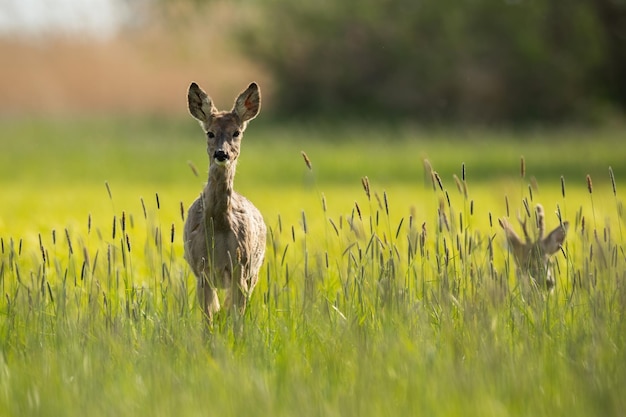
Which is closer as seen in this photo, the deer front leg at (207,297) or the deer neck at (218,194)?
the deer front leg at (207,297)

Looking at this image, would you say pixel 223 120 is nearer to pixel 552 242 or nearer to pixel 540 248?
pixel 540 248

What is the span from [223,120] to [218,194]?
1.62 feet

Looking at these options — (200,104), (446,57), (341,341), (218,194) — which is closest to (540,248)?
(341,341)

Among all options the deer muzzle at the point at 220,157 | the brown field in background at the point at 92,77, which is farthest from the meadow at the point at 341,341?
the brown field in background at the point at 92,77

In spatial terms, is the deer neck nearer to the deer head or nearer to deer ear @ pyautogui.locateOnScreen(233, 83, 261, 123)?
the deer head

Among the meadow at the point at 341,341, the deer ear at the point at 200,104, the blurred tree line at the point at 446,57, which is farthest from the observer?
the blurred tree line at the point at 446,57

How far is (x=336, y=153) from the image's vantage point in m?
28.0

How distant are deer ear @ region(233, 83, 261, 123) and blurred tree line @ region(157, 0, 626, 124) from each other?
28.5m

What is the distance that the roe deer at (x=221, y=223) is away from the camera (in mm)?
7191

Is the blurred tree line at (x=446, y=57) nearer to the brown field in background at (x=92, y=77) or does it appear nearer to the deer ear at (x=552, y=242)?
the brown field in background at (x=92, y=77)

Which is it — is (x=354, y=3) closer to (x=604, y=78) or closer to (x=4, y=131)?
(x=604, y=78)

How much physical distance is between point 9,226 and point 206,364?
866 cm

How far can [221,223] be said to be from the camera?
7336mm

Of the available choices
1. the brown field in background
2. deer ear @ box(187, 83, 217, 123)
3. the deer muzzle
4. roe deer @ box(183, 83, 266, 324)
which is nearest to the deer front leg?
roe deer @ box(183, 83, 266, 324)
